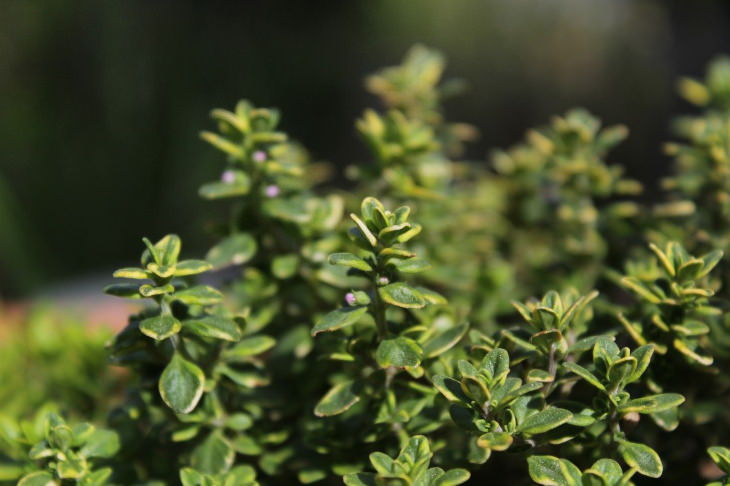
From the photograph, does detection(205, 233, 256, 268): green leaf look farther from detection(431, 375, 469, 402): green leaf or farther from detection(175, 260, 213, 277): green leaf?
detection(431, 375, 469, 402): green leaf

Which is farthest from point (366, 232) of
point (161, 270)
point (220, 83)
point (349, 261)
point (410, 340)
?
point (220, 83)

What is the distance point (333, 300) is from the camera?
1.47 m

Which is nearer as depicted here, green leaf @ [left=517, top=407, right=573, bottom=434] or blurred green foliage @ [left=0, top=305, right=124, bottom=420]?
green leaf @ [left=517, top=407, right=573, bottom=434]

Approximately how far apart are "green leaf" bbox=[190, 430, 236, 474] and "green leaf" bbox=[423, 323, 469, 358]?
0.35 metres

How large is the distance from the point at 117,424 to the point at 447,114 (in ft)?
14.3

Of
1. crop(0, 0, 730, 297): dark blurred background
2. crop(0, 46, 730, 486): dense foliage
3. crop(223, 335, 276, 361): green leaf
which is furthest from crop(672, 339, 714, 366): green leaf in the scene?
crop(0, 0, 730, 297): dark blurred background

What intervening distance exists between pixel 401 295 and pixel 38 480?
59 centimetres

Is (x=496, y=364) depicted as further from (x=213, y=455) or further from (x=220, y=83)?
(x=220, y=83)

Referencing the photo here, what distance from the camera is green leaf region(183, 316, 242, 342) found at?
1.09 meters

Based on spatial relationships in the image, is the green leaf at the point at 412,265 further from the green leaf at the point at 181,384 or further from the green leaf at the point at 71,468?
the green leaf at the point at 71,468

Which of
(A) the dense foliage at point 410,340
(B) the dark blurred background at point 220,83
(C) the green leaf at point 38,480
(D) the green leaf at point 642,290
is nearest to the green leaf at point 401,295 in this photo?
(A) the dense foliage at point 410,340

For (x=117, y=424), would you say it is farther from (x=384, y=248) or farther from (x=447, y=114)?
(x=447, y=114)

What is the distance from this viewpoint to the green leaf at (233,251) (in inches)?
50.6

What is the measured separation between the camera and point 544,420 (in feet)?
3.29
